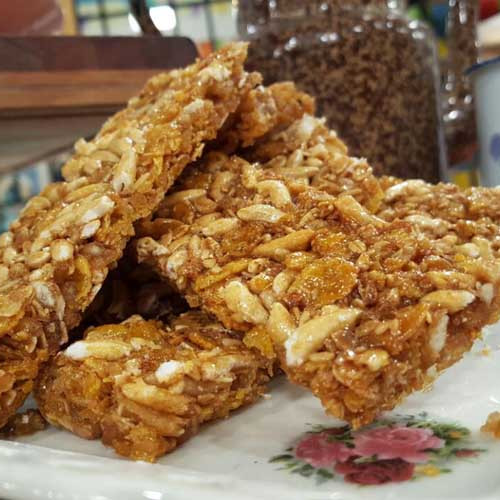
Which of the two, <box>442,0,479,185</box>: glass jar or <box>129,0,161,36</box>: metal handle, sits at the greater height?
<box>129,0,161,36</box>: metal handle

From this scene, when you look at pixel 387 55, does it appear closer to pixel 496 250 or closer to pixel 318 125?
pixel 318 125

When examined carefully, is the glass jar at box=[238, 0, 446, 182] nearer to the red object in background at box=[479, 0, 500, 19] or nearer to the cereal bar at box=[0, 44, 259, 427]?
the cereal bar at box=[0, 44, 259, 427]

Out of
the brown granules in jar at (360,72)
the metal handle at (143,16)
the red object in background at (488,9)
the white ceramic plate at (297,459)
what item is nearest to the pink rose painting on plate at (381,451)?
the white ceramic plate at (297,459)

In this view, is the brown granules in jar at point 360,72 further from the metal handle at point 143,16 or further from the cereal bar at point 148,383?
the cereal bar at point 148,383

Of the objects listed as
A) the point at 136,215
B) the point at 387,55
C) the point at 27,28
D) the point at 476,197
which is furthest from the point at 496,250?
the point at 27,28

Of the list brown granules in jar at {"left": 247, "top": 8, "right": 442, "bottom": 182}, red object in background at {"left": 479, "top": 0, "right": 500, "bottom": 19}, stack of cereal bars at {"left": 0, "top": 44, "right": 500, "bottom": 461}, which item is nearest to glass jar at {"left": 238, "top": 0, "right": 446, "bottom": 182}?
brown granules in jar at {"left": 247, "top": 8, "right": 442, "bottom": 182}
